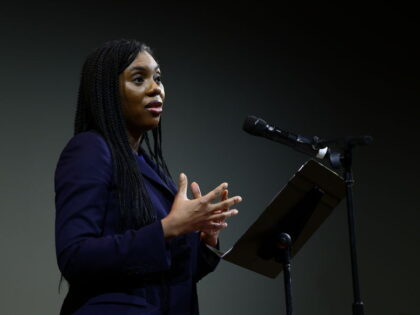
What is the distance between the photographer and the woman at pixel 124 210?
136 centimetres

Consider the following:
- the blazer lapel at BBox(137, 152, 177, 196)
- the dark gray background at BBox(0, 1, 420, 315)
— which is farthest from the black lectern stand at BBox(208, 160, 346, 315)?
the dark gray background at BBox(0, 1, 420, 315)

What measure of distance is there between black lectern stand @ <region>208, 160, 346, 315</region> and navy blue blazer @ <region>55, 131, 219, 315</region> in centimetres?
17

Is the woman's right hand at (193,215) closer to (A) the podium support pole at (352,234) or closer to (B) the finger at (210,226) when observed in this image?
(B) the finger at (210,226)

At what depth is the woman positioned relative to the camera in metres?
1.36

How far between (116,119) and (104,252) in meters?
0.38

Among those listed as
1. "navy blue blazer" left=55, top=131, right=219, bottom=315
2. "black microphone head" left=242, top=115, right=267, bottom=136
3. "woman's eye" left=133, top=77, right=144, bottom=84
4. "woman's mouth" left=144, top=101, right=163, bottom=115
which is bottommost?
"navy blue blazer" left=55, top=131, right=219, bottom=315

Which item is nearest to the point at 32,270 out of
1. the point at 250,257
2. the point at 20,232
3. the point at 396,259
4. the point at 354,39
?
the point at 20,232

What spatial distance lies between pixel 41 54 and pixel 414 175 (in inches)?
74.3

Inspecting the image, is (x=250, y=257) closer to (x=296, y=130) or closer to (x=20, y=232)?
(x=20, y=232)

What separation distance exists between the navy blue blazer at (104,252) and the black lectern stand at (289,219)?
0.17 m

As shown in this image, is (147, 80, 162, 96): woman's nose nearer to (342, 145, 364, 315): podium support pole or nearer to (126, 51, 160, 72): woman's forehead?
(126, 51, 160, 72): woman's forehead

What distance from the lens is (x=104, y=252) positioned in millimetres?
1342

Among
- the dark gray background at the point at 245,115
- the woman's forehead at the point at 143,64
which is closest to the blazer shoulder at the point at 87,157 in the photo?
the woman's forehead at the point at 143,64

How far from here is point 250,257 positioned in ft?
5.43
